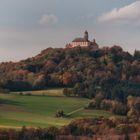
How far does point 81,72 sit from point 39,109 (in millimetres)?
32925

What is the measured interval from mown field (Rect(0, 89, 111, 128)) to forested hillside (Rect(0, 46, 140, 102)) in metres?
5.88

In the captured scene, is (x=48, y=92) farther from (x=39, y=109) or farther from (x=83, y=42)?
(x=83, y=42)

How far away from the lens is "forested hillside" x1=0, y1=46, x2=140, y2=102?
379ft

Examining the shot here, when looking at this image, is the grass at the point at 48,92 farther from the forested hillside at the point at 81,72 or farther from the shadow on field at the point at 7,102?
the shadow on field at the point at 7,102

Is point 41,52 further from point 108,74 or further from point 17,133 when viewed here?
point 17,133

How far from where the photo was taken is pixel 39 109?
9650 centimetres

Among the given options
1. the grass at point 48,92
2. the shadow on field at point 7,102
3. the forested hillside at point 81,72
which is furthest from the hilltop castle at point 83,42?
the shadow on field at point 7,102

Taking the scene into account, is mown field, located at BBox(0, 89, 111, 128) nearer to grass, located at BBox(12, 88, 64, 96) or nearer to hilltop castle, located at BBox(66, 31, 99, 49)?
grass, located at BBox(12, 88, 64, 96)

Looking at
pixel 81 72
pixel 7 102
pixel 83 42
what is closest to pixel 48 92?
pixel 7 102

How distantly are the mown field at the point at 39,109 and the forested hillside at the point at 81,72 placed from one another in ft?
19.3

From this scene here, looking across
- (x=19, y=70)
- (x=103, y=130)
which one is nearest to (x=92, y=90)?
(x=19, y=70)

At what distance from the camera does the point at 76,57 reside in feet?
462

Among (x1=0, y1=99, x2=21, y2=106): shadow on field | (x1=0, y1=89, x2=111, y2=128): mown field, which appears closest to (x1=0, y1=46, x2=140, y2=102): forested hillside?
(x1=0, y1=89, x2=111, y2=128): mown field

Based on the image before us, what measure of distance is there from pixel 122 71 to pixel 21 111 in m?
44.4
